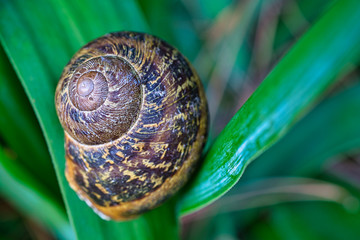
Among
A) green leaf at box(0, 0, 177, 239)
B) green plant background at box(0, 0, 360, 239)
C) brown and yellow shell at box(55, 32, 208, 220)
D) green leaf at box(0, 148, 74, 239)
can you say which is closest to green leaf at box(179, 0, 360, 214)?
green plant background at box(0, 0, 360, 239)

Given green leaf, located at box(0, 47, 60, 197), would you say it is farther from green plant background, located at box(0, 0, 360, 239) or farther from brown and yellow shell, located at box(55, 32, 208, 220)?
brown and yellow shell, located at box(55, 32, 208, 220)

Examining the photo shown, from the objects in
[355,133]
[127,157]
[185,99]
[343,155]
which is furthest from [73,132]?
[343,155]

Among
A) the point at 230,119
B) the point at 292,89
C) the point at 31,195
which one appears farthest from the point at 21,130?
the point at 292,89

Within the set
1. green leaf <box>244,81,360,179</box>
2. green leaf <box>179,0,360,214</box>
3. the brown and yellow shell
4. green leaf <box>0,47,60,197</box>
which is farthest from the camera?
green leaf <box>244,81,360,179</box>

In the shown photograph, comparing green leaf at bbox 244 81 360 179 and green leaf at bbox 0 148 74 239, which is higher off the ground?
green leaf at bbox 0 148 74 239

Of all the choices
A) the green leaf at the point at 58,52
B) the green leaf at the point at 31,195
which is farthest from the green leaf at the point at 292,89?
the green leaf at the point at 31,195

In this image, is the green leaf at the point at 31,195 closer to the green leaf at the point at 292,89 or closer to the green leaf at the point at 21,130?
the green leaf at the point at 21,130
